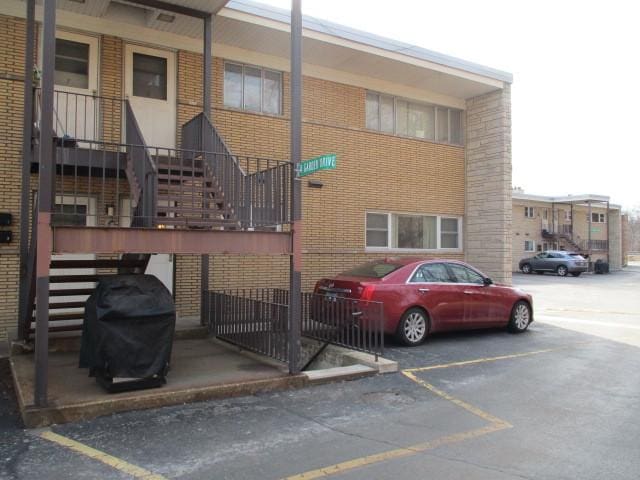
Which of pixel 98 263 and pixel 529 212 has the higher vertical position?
pixel 529 212

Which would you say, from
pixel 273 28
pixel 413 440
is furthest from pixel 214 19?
pixel 413 440

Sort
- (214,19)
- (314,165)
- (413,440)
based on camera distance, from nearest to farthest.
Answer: (413,440) → (314,165) → (214,19)

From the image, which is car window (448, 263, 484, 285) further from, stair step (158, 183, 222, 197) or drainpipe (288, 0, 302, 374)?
stair step (158, 183, 222, 197)

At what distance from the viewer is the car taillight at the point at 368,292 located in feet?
28.5

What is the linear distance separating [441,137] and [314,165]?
9.10 metres

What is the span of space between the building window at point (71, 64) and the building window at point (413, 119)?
658 centimetres

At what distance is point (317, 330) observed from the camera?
29.7 feet

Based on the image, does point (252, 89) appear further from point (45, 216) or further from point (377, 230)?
point (45, 216)

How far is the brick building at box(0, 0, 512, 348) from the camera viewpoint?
921cm

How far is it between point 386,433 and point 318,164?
127 inches

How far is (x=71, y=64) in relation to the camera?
31.9 feet

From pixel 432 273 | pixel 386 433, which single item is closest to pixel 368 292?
pixel 432 273

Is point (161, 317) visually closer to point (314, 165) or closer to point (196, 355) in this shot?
point (196, 355)

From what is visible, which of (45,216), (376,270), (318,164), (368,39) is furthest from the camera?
(368,39)
